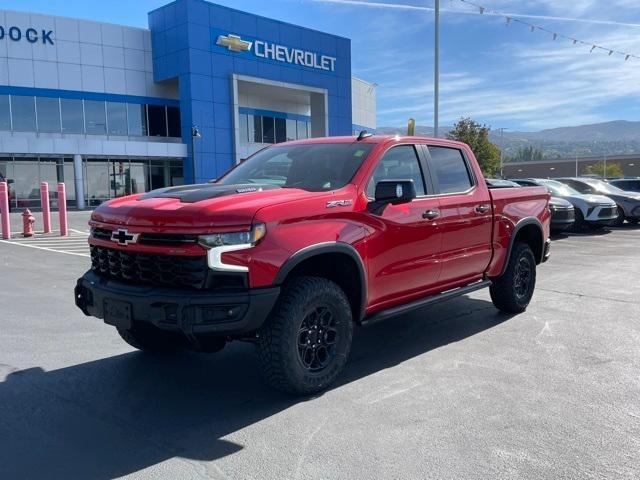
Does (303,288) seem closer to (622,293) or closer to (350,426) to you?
(350,426)

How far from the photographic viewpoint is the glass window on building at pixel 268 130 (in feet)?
133

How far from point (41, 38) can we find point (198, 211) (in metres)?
31.8

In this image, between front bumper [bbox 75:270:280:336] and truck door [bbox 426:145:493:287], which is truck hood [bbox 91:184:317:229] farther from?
truck door [bbox 426:145:493:287]

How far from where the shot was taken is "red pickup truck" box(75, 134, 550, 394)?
3730 mm

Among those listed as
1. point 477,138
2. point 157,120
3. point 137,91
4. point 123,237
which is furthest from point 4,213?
point 477,138

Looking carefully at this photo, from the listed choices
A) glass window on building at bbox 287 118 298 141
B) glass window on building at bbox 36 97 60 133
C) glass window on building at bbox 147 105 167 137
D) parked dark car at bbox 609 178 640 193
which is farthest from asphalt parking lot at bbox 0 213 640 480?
glass window on building at bbox 287 118 298 141

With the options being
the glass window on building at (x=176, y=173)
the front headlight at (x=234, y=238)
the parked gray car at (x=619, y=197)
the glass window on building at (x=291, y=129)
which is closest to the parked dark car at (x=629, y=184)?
the parked gray car at (x=619, y=197)

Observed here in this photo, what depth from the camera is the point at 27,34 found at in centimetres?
2994

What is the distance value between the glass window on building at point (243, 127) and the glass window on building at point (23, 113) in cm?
1278

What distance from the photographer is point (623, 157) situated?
103188 millimetres

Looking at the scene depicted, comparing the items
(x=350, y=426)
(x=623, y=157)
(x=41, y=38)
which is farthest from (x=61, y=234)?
(x=623, y=157)

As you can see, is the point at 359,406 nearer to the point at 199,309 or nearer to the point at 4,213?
the point at 199,309

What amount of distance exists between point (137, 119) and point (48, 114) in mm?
5007

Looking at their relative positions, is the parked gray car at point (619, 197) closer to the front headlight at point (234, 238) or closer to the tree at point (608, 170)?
the front headlight at point (234, 238)
